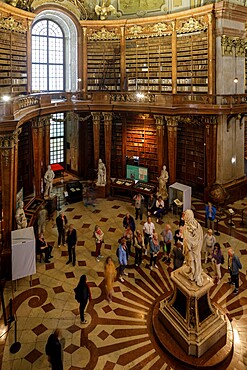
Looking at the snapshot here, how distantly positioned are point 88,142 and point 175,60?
5.27 metres

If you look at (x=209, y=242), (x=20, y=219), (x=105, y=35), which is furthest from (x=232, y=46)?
(x=20, y=219)

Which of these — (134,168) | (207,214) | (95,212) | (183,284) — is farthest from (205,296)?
(134,168)

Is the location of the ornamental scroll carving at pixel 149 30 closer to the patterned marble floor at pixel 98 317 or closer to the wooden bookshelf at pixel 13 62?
the wooden bookshelf at pixel 13 62

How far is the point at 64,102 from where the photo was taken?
44.0 feet

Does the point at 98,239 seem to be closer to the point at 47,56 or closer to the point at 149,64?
the point at 149,64

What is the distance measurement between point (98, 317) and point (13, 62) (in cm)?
938

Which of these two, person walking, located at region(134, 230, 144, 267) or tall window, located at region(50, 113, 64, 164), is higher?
tall window, located at region(50, 113, 64, 164)

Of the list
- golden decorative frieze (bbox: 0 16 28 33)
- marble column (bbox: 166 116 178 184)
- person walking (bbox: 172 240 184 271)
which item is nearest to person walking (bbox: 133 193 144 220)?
marble column (bbox: 166 116 178 184)

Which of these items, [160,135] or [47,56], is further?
[47,56]

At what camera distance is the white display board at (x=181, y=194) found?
37.3ft

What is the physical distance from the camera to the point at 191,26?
12.9 m

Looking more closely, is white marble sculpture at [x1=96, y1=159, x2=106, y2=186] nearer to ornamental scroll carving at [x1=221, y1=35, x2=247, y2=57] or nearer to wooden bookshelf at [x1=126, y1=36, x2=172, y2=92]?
wooden bookshelf at [x1=126, y1=36, x2=172, y2=92]

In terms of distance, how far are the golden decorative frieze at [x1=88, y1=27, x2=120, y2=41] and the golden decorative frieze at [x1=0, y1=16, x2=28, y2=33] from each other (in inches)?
131

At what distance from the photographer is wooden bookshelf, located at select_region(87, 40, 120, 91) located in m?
14.8
